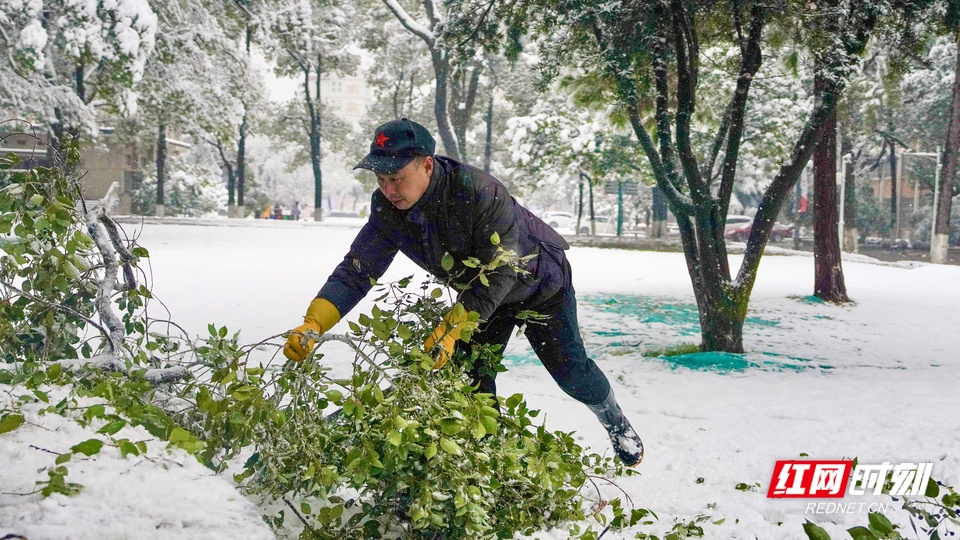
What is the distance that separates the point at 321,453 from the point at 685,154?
4572mm

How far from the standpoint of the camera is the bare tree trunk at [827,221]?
9.40 m

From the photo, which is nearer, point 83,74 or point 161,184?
point 83,74

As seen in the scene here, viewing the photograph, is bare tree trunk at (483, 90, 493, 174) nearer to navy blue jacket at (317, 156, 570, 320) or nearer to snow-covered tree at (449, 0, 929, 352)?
snow-covered tree at (449, 0, 929, 352)

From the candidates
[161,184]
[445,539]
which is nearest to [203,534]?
[445,539]

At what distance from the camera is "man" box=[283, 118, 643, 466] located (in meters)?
2.67

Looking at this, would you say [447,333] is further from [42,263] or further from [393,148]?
[42,263]

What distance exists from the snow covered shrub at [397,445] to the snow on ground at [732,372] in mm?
347

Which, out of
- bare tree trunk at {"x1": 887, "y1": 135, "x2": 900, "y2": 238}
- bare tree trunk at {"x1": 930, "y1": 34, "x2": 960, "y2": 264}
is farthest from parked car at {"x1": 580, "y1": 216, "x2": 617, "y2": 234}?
bare tree trunk at {"x1": 930, "y1": 34, "x2": 960, "y2": 264}

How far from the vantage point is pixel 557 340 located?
10.5ft

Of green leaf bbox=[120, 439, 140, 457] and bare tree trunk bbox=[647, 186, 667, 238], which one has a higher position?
bare tree trunk bbox=[647, 186, 667, 238]

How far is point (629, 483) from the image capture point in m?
3.45

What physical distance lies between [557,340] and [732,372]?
3.04 m

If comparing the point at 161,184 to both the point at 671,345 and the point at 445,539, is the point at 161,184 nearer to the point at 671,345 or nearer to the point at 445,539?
the point at 671,345

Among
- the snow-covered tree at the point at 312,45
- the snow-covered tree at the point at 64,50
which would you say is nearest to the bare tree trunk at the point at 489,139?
the snow-covered tree at the point at 312,45
